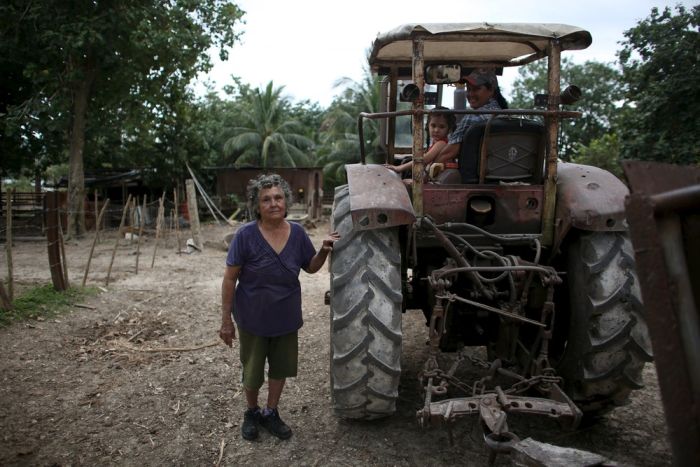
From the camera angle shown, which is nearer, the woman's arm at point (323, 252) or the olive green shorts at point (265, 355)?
the woman's arm at point (323, 252)

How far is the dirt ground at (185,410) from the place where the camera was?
321 centimetres

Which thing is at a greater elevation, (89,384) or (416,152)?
(416,152)

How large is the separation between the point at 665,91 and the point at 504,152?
11.0 m

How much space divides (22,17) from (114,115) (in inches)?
180

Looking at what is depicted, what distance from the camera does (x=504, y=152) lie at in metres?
3.48

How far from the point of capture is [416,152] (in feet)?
10.7

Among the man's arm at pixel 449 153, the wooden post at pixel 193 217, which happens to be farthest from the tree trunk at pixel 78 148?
the man's arm at pixel 449 153

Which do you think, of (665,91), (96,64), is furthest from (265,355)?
(96,64)

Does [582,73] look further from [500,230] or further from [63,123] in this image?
[500,230]

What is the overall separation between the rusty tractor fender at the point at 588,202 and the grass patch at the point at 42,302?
5.46 m

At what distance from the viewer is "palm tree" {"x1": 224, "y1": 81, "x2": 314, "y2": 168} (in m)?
30.8

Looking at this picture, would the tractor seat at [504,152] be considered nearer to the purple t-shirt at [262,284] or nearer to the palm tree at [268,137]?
the purple t-shirt at [262,284]

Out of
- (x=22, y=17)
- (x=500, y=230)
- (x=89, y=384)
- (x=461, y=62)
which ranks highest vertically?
(x=22, y=17)

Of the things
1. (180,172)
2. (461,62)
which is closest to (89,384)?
(461,62)
